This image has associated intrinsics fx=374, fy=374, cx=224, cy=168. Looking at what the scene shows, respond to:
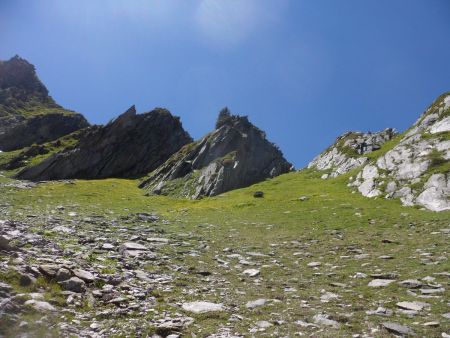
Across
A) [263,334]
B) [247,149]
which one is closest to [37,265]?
[263,334]

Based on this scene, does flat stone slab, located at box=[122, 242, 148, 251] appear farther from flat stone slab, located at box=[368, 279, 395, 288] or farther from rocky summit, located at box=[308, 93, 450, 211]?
rocky summit, located at box=[308, 93, 450, 211]

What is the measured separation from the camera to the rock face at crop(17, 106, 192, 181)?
122 m

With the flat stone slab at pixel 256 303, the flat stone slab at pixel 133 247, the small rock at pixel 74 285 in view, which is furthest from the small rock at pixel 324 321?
the flat stone slab at pixel 133 247

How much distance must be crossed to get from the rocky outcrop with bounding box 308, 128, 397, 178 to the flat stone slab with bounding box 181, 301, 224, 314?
211ft

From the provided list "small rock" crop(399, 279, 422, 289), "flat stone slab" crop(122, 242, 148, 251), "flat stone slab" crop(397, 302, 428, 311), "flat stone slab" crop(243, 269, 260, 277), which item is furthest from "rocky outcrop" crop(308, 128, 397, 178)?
"flat stone slab" crop(397, 302, 428, 311)

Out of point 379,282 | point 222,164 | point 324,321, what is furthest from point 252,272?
point 222,164

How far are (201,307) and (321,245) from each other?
15.4 meters

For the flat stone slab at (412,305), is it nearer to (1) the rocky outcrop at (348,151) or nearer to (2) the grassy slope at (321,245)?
(2) the grassy slope at (321,245)

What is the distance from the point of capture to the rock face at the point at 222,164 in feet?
245

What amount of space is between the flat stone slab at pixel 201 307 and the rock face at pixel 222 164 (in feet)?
183

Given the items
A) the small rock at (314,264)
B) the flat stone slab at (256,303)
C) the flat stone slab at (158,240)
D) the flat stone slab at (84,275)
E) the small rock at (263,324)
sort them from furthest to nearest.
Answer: the flat stone slab at (158,240), the small rock at (314,264), the flat stone slab at (84,275), the flat stone slab at (256,303), the small rock at (263,324)

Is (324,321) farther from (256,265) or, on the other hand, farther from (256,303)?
(256,265)

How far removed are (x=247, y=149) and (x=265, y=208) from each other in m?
45.0

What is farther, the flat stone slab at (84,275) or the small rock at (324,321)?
the flat stone slab at (84,275)
